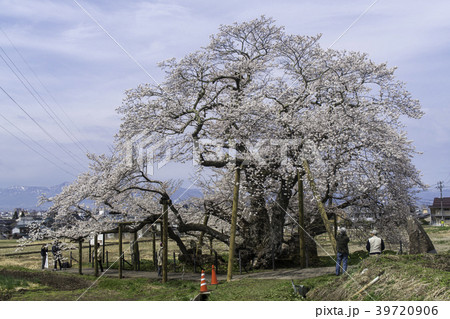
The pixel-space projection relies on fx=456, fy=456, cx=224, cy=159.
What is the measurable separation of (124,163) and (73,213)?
508 cm

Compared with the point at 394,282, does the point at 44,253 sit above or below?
below

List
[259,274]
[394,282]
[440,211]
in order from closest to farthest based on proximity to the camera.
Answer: [394,282] < [259,274] < [440,211]

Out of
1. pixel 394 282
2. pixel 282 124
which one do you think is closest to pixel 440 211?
pixel 282 124

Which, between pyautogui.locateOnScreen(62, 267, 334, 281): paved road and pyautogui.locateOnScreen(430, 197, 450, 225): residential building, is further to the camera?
pyautogui.locateOnScreen(430, 197, 450, 225): residential building

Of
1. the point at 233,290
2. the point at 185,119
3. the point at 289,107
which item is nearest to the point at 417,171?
the point at 289,107

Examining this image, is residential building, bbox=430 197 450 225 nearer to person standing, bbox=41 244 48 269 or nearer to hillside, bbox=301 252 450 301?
person standing, bbox=41 244 48 269

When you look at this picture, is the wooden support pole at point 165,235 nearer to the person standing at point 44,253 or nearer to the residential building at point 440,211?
the person standing at point 44,253

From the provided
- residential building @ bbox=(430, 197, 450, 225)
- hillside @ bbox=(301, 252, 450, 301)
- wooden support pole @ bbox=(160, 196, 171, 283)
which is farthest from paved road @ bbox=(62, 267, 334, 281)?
residential building @ bbox=(430, 197, 450, 225)

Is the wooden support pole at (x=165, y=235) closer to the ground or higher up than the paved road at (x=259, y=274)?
higher up

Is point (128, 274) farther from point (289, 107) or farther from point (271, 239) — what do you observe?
point (289, 107)

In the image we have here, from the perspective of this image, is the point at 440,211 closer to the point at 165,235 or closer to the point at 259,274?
the point at 259,274

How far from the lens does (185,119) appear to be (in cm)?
2100

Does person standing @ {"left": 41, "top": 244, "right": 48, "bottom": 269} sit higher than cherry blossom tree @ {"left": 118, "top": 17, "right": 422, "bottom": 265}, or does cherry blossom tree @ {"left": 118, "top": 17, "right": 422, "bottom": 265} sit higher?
cherry blossom tree @ {"left": 118, "top": 17, "right": 422, "bottom": 265}

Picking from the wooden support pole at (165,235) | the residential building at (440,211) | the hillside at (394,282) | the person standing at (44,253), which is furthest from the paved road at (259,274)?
the residential building at (440,211)
